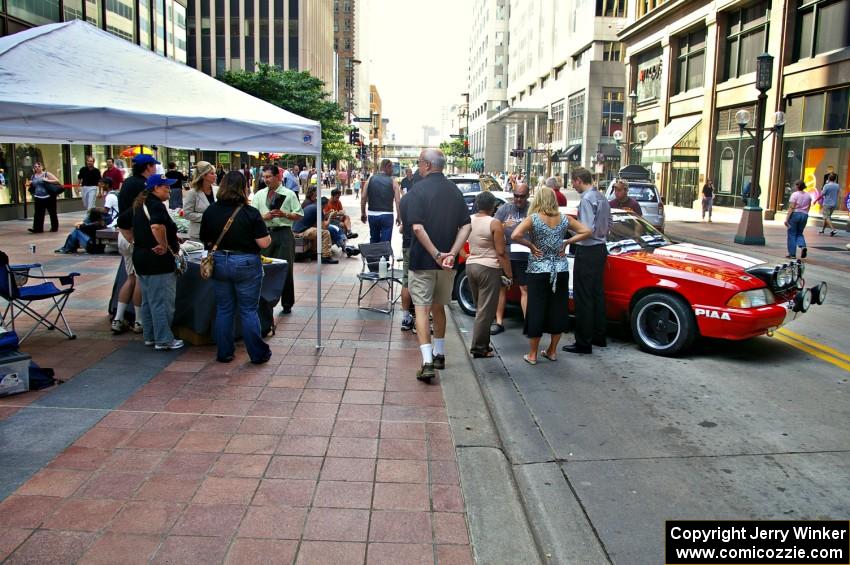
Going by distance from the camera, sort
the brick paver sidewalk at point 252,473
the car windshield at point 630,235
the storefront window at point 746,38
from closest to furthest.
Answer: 1. the brick paver sidewalk at point 252,473
2. the car windshield at point 630,235
3. the storefront window at point 746,38

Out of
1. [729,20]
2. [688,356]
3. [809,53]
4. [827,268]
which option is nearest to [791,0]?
[809,53]

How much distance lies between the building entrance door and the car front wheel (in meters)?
30.9

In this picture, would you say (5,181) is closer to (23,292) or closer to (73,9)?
(73,9)

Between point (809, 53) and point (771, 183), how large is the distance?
16.8ft

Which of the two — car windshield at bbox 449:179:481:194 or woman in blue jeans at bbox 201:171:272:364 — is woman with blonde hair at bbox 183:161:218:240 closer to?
woman in blue jeans at bbox 201:171:272:364

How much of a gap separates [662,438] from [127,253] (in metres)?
5.66

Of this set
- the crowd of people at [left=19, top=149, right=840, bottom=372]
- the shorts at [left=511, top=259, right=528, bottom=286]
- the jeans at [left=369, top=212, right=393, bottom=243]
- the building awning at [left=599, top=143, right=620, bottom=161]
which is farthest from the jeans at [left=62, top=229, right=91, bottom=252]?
the building awning at [left=599, top=143, right=620, bottom=161]

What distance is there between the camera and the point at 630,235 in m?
8.73

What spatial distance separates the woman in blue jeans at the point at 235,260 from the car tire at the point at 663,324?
4.06 meters

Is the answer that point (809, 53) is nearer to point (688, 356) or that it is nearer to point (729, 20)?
point (729, 20)

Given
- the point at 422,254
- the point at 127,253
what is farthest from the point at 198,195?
the point at 422,254

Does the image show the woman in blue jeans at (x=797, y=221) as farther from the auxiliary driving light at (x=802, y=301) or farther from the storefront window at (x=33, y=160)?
→ the storefront window at (x=33, y=160)

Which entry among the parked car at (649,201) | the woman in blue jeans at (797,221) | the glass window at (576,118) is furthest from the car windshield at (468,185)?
the glass window at (576,118)

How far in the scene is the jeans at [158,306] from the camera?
22.7 feet
